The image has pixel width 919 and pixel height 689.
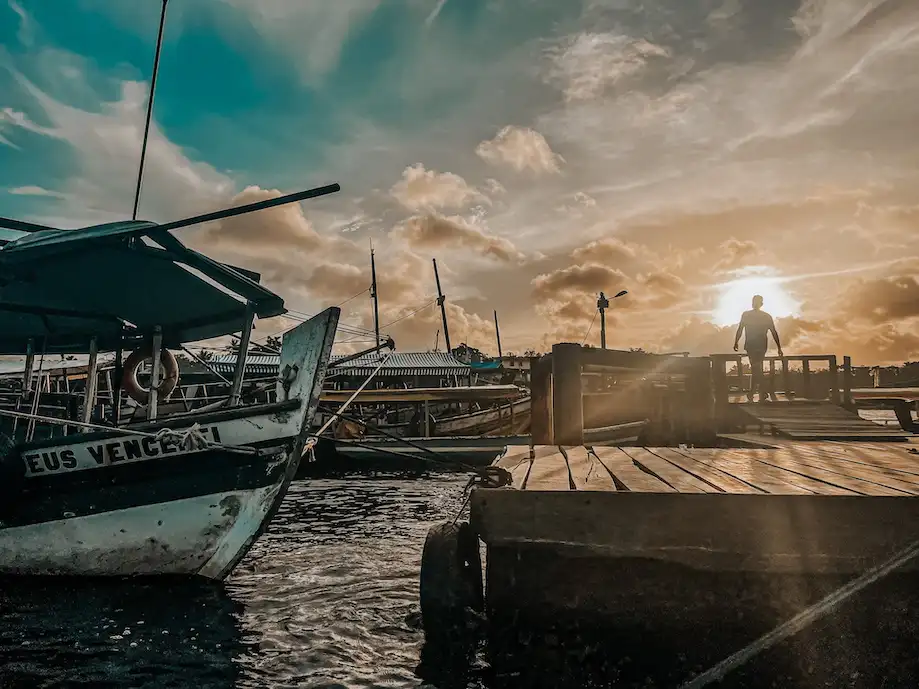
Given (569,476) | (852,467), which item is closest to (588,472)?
(569,476)

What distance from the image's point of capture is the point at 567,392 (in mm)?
6465

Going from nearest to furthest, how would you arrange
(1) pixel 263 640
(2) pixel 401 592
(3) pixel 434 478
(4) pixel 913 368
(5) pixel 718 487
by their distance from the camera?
(5) pixel 718 487, (1) pixel 263 640, (2) pixel 401 592, (3) pixel 434 478, (4) pixel 913 368

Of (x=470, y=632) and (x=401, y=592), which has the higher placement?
(x=470, y=632)

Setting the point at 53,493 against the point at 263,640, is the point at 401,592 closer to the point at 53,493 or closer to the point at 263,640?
the point at 263,640

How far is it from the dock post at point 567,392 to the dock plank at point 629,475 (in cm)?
99

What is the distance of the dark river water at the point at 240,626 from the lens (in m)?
4.27

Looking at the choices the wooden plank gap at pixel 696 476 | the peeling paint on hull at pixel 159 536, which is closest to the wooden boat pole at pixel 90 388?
the peeling paint on hull at pixel 159 536

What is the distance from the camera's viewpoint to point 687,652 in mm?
3201

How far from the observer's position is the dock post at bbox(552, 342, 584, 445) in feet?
21.0

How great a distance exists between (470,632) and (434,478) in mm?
12091

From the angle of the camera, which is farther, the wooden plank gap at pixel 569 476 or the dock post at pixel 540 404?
the dock post at pixel 540 404

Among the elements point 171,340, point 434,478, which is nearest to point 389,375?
point 434,478

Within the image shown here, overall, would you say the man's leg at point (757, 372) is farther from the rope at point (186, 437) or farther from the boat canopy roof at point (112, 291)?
the rope at point (186, 437)

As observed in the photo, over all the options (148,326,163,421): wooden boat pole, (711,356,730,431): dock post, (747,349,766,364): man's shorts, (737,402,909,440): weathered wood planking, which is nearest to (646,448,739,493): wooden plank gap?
(711,356,730,431): dock post
